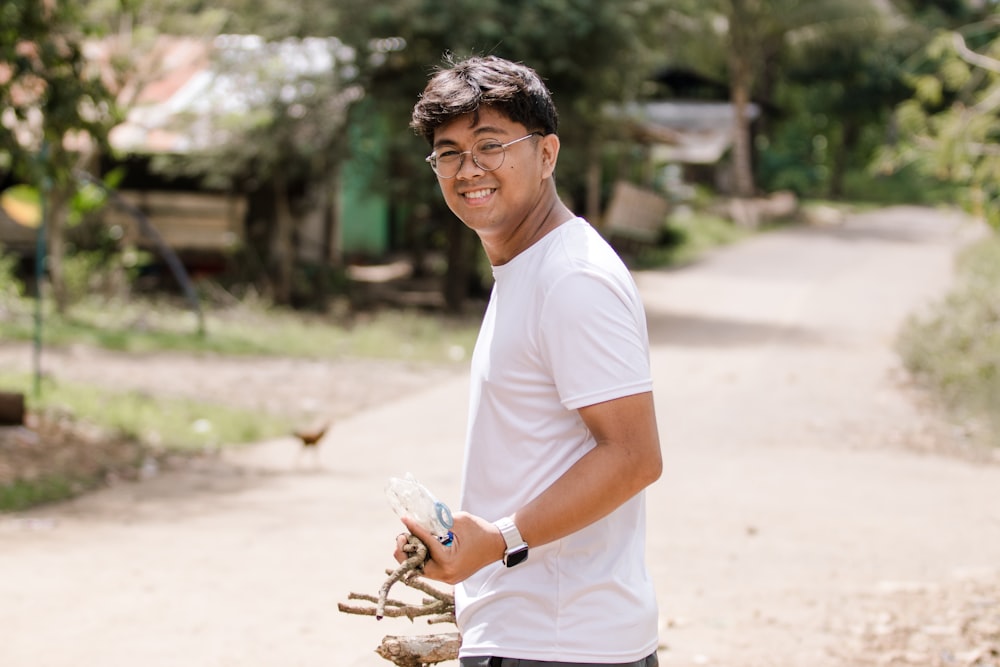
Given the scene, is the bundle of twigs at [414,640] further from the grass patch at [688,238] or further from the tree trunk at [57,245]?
the grass patch at [688,238]

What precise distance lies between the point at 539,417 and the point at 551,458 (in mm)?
74

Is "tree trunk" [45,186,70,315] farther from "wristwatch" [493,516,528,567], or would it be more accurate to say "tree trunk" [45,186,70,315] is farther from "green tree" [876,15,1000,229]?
"wristwatch" [493,516,528,567]

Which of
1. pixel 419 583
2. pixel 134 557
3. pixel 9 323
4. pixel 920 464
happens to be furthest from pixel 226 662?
pixel 9 323

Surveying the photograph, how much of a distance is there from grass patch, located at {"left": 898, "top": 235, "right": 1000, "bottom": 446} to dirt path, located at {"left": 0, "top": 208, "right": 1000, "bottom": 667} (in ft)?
1.02

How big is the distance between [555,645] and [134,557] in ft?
14.4

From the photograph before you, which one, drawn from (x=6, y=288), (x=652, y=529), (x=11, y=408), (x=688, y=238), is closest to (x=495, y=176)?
(x=652, y=529)

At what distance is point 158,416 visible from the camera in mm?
9398

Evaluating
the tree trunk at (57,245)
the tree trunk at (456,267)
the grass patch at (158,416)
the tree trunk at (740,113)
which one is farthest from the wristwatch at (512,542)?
the tree trunk at (740,113)

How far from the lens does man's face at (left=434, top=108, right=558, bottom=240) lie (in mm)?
2068

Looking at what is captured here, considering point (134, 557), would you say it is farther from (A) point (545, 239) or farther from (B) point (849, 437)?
(B) point (849, 437)

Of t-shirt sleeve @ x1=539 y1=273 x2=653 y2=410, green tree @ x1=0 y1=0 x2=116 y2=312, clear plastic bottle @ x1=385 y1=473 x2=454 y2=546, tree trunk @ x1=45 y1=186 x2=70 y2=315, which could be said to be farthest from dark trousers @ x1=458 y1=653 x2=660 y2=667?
tree trunk @ x1=45 y1=186 x2=70 y2=315

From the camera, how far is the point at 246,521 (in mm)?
6707

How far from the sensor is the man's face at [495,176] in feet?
6.79

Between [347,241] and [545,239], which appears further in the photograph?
[347,241]
